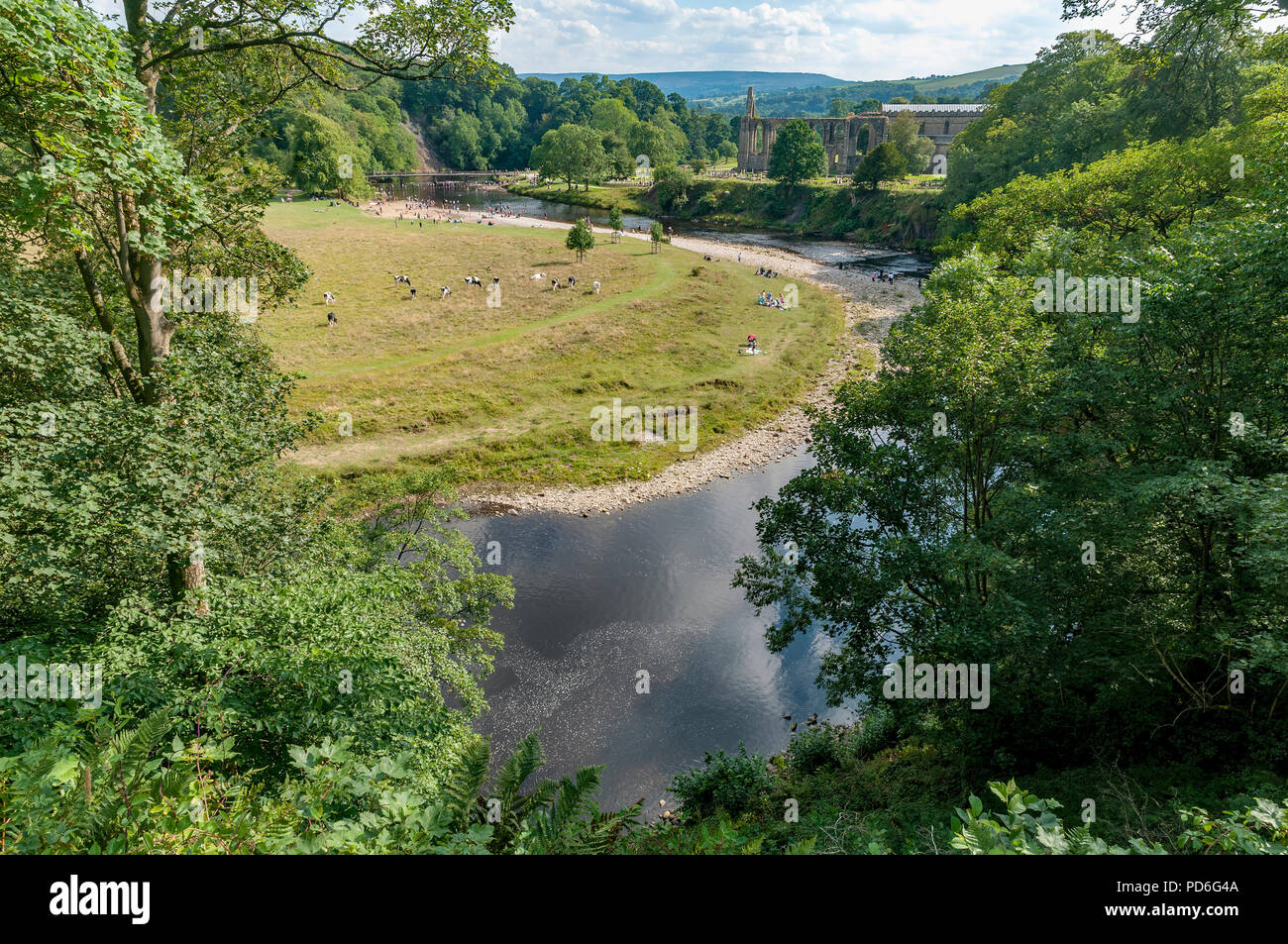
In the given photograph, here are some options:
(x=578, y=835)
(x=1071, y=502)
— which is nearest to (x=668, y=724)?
(x=1071, y=502)

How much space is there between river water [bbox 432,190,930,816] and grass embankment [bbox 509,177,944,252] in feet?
242

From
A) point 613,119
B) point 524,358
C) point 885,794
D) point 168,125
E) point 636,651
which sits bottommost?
point 636,651

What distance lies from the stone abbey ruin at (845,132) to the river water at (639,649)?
139548 millimetres

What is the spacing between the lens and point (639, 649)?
23594 mm

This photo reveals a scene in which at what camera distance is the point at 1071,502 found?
12.6 metres

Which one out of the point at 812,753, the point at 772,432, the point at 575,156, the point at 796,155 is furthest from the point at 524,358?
the point at 575,156

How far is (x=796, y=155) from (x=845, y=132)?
50.9m

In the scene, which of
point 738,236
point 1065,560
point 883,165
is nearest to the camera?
point 1065,560

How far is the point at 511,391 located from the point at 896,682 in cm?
3187

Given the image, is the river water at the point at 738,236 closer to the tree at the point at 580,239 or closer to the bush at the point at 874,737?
the tree at the point at 580,239

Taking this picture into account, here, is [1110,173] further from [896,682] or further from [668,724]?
[668,724]

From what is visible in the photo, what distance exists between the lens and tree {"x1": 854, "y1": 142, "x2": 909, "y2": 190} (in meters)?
99.7

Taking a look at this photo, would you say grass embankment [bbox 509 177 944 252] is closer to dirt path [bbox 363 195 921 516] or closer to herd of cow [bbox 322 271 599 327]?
dirt path [bbox 363 195 921 516]

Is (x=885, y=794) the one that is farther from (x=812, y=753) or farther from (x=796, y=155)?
(x=796, y=155)
